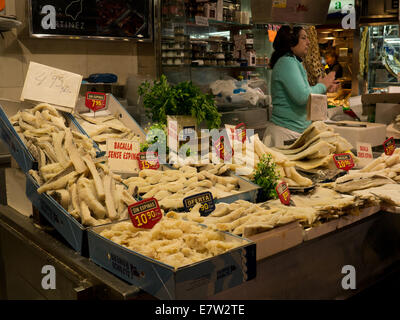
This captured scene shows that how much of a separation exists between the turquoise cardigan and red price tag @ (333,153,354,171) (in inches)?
48.6

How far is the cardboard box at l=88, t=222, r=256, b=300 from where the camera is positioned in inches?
47.8

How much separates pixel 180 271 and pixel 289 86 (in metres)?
2.89

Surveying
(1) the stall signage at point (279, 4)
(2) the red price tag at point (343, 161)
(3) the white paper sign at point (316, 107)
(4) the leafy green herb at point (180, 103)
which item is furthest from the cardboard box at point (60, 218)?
(3) the white paper sign at point (316, 107)

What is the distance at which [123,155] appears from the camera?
2.37 m

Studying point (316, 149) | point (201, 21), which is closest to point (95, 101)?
point (316, 149)

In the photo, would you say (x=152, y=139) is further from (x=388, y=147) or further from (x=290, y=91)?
(x=290, y=91)

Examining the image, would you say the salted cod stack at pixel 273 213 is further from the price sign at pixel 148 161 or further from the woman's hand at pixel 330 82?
the woman's hand at pixel 330 82

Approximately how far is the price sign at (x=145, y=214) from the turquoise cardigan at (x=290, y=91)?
8.20 feet

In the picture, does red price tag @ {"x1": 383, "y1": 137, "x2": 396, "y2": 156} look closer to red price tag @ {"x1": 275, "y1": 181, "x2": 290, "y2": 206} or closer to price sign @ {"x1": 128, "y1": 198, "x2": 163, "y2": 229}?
red price tag @ {"x1": 275, "y1": 181, "x2": 290, "y2": 206}

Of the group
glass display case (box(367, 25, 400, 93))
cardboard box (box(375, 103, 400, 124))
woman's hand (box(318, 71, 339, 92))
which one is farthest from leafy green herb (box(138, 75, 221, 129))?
glass display case (box(367, 25, 400, 93))

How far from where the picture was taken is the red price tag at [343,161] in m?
2.59
